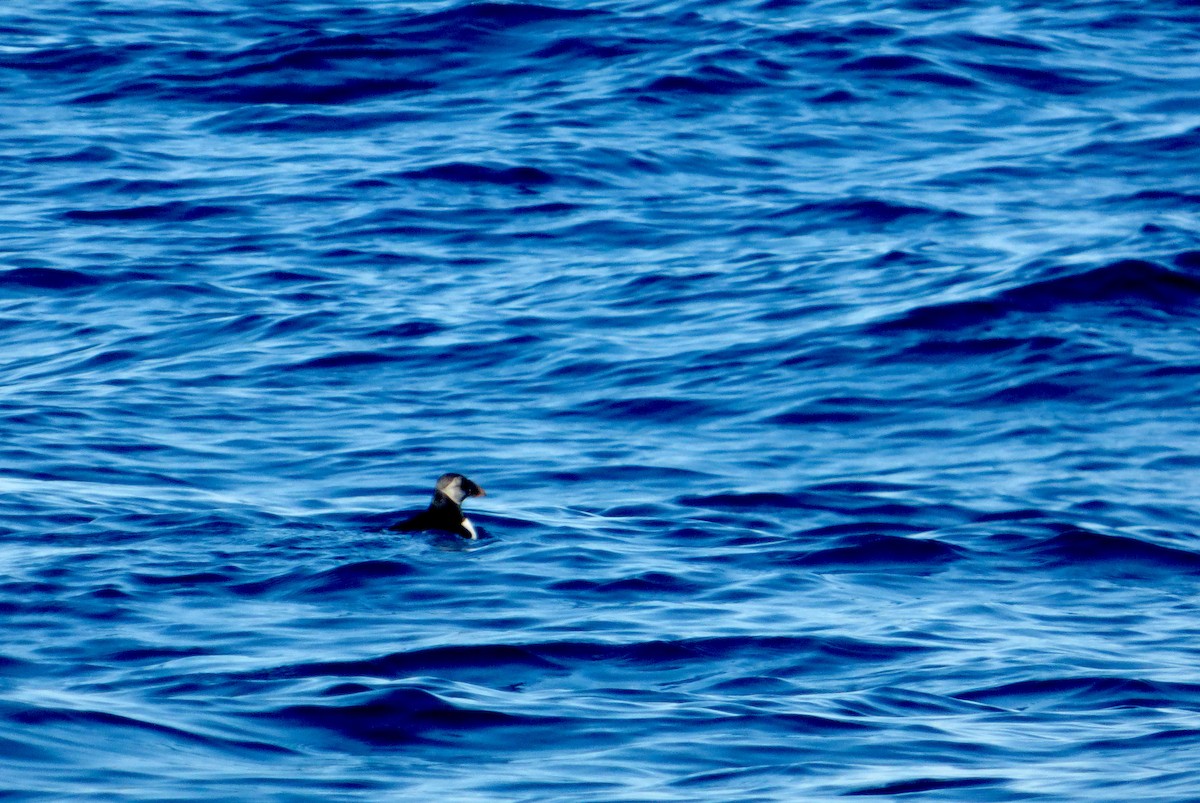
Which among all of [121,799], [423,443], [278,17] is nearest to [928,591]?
[423,443]

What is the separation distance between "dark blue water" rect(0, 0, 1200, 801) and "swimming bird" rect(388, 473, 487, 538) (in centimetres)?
12

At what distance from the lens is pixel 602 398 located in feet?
44.8

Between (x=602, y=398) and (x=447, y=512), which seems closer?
(x=447, y=512)

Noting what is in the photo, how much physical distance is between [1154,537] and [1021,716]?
3410 mm

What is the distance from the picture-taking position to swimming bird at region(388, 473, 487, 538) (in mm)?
10875

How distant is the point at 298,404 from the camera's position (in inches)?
535

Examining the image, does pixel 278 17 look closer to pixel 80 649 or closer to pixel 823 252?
pixel 823 252

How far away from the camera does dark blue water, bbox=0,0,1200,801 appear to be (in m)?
7.71

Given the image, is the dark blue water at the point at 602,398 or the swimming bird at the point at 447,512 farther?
the swimming bird at the point at 447,512

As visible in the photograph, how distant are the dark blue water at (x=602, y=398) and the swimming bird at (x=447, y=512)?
0.38 ft

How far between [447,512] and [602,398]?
9.46 feet

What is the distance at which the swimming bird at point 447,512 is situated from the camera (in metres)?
10.9

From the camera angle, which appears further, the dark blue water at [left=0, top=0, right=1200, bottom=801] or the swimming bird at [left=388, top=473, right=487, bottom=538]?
the swimming bird at [left=388, top=473, right=487, bottom=538]

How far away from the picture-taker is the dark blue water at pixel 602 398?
7.71 m
